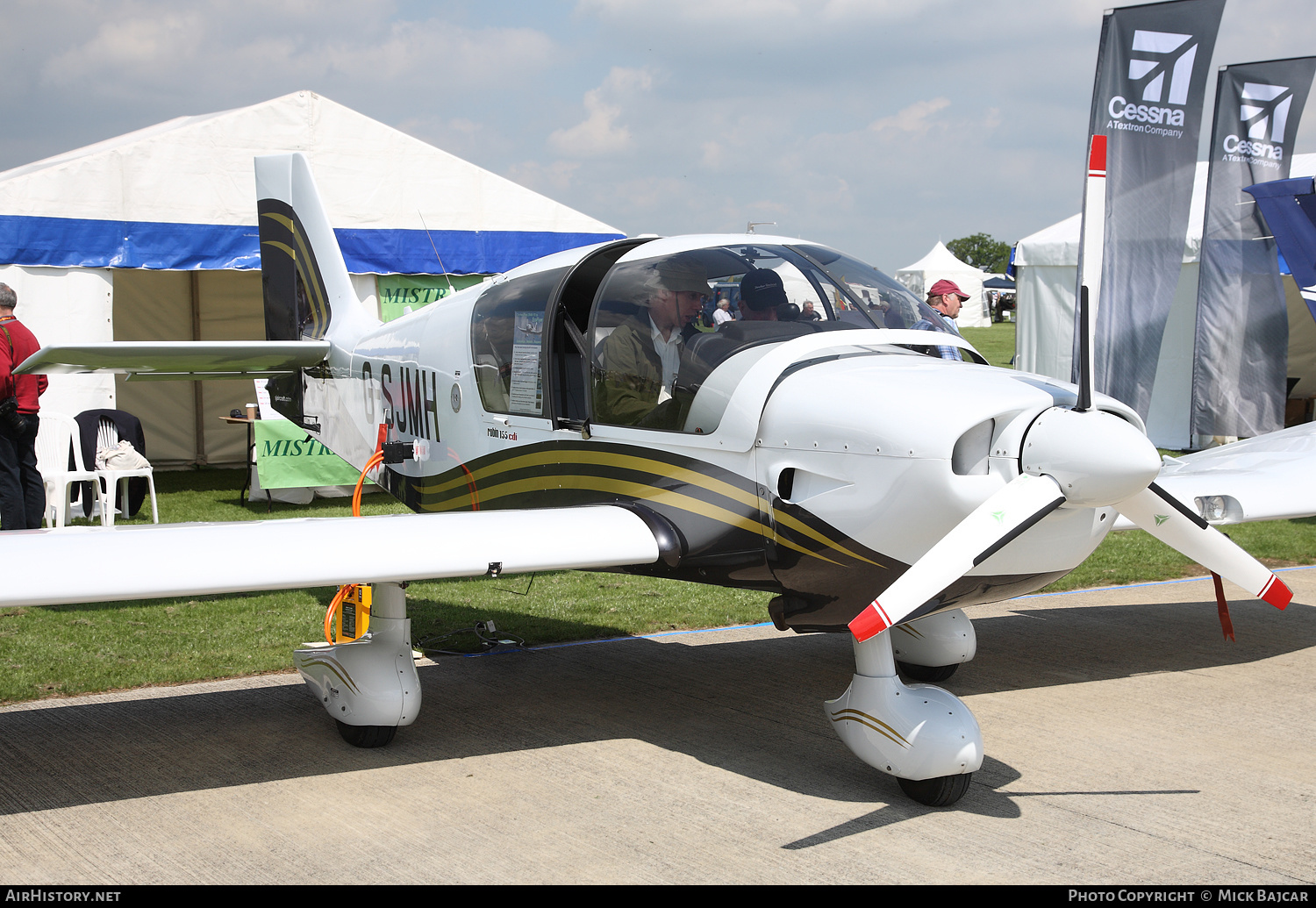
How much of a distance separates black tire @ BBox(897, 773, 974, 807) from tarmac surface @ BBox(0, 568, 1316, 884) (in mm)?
56

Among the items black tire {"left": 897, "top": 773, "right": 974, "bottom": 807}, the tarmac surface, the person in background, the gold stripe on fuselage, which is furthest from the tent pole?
black tire {"left": 897, "top": 773, "right": 974, "bottom": 807}

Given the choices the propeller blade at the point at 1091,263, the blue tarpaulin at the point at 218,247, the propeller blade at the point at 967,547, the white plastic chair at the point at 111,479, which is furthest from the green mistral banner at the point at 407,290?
the propeller blade at the point at 967,547

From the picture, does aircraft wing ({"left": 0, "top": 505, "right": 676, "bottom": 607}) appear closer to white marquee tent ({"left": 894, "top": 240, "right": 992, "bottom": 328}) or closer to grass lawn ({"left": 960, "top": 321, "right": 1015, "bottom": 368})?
grass lawn ({"left": 960, "top": 321, "right": 1015, "bottom": 368})

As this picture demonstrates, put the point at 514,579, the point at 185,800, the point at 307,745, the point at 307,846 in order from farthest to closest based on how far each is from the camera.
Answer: the point at 514,579
the point at 307,745
the point at 185,800
the point at 307,846

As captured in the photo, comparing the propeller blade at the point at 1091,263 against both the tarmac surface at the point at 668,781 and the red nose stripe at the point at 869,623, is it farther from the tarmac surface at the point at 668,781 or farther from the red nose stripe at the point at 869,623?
the tarmac surface at the point at 668,781

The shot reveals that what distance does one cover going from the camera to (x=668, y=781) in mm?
4395

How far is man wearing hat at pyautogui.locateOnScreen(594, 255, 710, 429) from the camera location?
456cm

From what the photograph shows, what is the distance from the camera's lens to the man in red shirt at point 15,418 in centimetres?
786

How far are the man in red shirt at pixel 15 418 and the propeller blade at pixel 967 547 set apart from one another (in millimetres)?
6806

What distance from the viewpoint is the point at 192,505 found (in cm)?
1179

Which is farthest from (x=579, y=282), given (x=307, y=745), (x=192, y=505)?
(x=192, y=505)

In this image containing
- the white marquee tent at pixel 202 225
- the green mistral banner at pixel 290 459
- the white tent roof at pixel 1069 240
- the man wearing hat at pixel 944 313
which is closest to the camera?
the man wearing hat at pixel 944 313

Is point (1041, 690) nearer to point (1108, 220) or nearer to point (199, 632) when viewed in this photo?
point (199, 632)

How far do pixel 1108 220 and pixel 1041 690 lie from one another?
7.90 m
